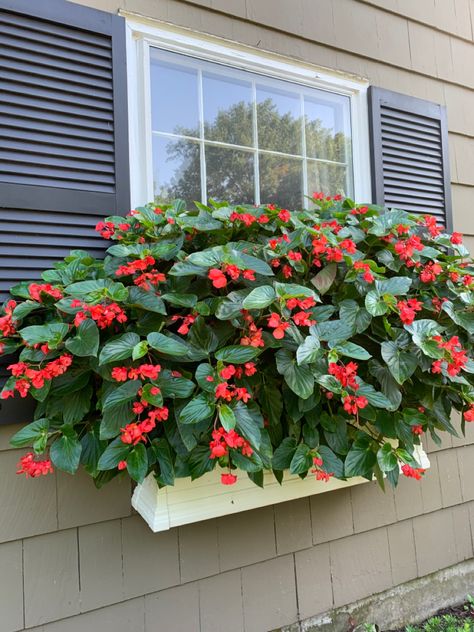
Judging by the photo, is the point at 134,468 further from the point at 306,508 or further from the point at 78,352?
the point at 306,508

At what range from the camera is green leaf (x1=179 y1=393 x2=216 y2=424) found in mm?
974

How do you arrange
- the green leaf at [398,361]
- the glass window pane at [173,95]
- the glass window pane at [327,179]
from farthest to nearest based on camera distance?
the glass window pane at [327,179]
the glass window pane at [173,95]
the green leaf at [398,361]

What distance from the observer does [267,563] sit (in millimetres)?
1604

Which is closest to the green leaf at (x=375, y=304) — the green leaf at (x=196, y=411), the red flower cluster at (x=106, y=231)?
the green leaf at (x=196, y=411)

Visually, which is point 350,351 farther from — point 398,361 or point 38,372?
point 38,372

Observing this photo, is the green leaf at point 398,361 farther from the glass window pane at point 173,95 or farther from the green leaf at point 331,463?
the glass window pane at point 173,95

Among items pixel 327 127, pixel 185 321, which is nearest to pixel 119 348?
pixel 185 321

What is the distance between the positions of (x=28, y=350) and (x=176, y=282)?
1.16ft

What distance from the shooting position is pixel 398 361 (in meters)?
1.18

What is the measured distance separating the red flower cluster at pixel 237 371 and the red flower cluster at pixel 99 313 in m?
0.24

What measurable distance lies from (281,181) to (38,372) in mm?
1205

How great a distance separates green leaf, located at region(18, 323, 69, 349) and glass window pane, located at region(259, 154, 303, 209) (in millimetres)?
1018

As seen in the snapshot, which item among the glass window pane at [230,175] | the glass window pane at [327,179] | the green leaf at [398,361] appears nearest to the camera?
the green leaf at [398,361]

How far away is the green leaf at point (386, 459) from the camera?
47.8 inches
